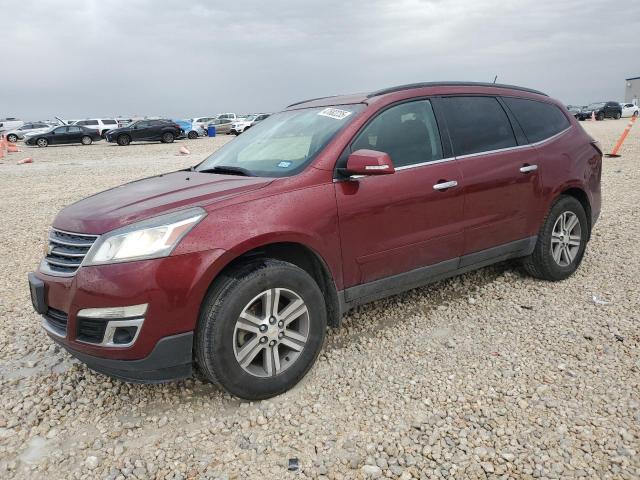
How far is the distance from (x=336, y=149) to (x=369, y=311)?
1.49 meters

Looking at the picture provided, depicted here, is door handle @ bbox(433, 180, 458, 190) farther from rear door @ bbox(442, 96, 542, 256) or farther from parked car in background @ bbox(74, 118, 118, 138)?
parked car in background @ bbox(74, 118, 118, 138)

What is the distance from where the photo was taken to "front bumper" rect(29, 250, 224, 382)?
2.48 meters

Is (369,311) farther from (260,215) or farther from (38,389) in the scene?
(38,389)

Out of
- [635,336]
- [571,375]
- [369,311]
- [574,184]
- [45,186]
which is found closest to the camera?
[571,375]

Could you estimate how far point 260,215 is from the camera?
2.77 m

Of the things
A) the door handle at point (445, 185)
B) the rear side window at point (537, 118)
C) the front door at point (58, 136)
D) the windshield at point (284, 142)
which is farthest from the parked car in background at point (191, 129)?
the door handle at point (445, 185)

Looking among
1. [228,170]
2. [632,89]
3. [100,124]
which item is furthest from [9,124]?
[632,89]

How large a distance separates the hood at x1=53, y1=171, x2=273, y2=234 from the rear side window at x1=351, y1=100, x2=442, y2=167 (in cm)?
83

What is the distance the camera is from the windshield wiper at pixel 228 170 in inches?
131

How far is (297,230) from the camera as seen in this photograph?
2.87 metres

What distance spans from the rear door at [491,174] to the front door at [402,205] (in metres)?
0.16

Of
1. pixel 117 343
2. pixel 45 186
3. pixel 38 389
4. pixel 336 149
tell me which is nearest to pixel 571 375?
pixel 336 149

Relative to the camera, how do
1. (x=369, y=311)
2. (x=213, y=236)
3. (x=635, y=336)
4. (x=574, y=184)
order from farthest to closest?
(x=574, y=184), (x=369, y=311), (x=635, y=336), (x=213, y=236)

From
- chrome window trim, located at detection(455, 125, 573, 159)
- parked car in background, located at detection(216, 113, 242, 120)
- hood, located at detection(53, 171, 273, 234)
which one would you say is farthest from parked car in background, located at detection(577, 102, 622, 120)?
hood, located at detection(53, 171, 273, 234)
